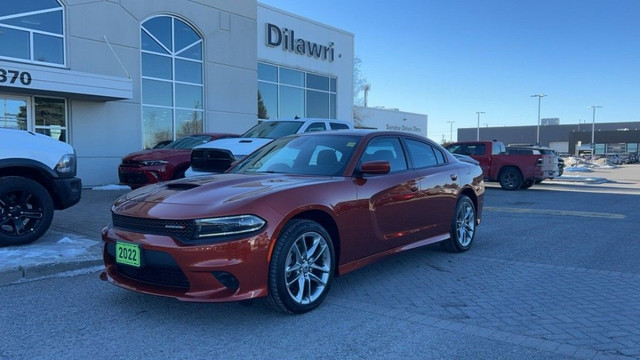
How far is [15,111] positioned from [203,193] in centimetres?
1149

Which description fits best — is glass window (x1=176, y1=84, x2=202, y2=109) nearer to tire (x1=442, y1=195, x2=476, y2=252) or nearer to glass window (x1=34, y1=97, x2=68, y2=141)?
glass window (x1=34, y1=97, x2=68, y2=141)

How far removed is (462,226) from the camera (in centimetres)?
653

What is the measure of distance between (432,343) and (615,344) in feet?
4.35

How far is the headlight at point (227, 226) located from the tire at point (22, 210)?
357cm

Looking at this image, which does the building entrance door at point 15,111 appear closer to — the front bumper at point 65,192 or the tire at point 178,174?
the tire at point 178,174

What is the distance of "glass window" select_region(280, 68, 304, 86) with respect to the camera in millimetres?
22638

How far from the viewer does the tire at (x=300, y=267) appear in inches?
A: 151

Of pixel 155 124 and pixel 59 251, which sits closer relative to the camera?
pixel 59 251

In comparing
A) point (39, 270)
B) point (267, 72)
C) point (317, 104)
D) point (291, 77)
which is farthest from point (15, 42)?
point (317, 104)

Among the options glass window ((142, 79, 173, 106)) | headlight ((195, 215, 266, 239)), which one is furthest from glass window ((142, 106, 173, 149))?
headlight ((195, 215, 266, 239))

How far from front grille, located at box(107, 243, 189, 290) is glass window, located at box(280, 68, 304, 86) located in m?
19.5

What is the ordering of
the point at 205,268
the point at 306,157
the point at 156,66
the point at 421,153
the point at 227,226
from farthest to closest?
the point at 156,66 → the point at 421,153 → the point at 306,157 → the point at 227,226 → the point at 205,268

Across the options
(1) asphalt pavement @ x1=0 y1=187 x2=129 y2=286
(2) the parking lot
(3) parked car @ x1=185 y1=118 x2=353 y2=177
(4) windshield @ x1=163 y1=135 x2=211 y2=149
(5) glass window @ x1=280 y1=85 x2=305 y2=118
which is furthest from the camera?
(5) glass window @ x1=280 y1=85 x2=305 y2=118

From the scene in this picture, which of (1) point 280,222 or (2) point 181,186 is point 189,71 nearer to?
(2) point 181,186
